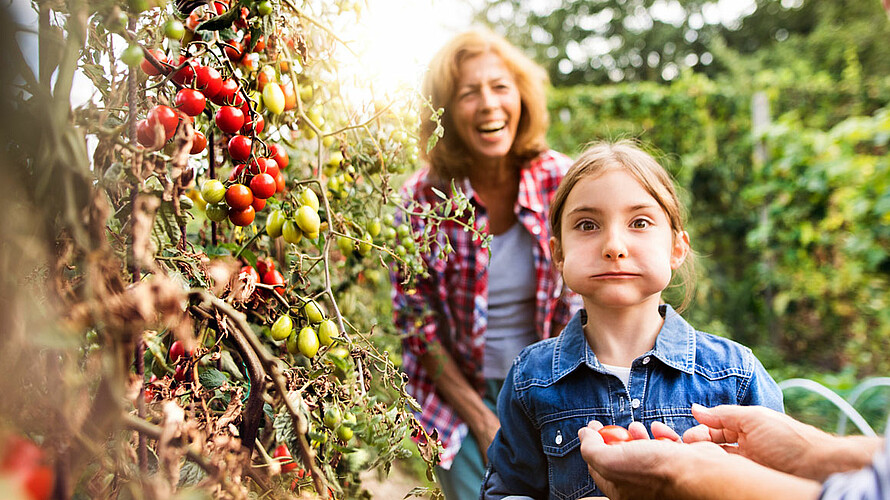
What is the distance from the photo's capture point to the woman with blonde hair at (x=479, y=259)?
182cm

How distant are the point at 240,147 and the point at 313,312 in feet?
0.87

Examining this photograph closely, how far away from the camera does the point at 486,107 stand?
180 centimetres

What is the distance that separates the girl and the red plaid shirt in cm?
61

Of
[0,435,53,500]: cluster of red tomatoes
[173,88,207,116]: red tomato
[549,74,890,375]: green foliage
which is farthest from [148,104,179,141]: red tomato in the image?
[549,74,890,375]: green foliage

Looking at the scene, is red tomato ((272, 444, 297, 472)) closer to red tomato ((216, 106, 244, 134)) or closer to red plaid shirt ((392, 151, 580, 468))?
red tomato ((216, 106, 244, 134))

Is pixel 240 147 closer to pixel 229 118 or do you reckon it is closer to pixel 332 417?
pixel 229 118

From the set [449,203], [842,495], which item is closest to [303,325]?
[449,203]

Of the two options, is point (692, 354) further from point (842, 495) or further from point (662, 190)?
point (842, 495)

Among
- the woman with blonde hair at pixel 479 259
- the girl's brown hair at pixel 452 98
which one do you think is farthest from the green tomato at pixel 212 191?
the girl's brown hair at pixel 452 98

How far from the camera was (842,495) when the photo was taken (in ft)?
1.78

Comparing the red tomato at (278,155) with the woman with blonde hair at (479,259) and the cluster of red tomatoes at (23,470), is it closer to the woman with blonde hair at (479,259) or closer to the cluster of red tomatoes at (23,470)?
the cluster of red tomatoes at (23,470)

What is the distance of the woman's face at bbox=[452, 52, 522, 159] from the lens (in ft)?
5.93

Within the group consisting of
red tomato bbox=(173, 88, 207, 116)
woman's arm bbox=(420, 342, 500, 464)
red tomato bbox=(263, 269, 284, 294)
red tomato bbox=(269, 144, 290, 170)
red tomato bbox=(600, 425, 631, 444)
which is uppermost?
red tomato bbox=(173, 88, 207, 116)

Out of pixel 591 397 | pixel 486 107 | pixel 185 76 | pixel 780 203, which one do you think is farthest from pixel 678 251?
pixel 780 203
